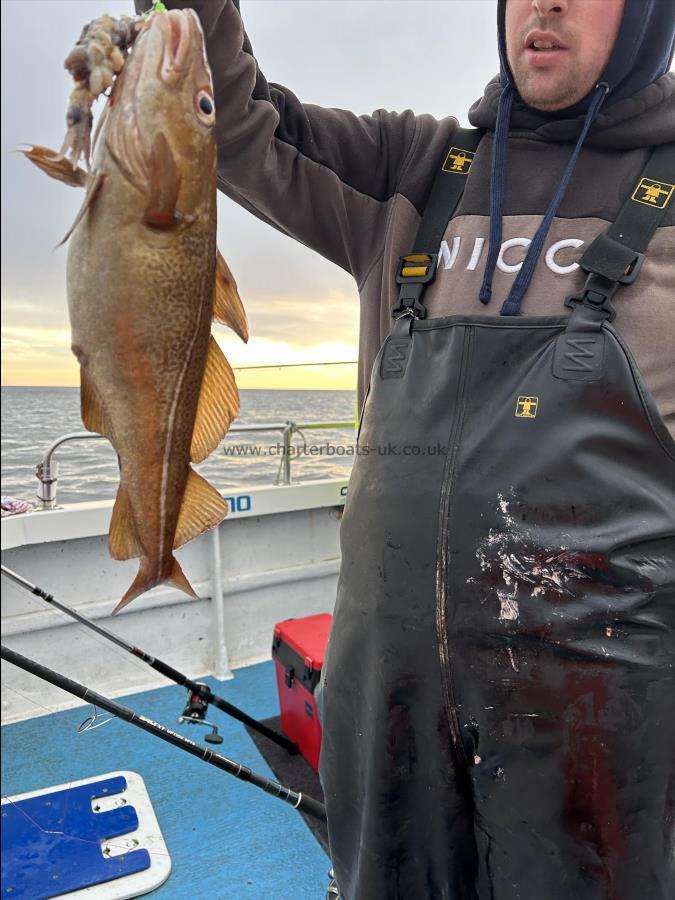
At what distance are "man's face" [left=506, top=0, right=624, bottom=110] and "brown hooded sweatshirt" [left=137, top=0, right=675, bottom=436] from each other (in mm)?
80

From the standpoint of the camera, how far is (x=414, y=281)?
1.65m

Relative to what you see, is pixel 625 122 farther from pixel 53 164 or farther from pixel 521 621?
pixel 53 164

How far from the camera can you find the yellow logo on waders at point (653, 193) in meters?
1.49

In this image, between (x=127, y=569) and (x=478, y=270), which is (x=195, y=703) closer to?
(x=127, y=569)

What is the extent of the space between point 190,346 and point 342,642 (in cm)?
81

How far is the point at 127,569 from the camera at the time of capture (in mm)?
4082

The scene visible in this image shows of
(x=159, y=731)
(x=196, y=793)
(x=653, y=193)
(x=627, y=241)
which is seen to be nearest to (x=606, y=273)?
(x=627, y=241)

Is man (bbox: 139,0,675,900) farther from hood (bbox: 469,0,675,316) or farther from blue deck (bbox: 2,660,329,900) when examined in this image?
blue deck (bbox: 2,660,329,900)

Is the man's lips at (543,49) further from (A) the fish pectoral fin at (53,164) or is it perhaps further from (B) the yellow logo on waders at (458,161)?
(A) the fish pectoral fin at (53,164)

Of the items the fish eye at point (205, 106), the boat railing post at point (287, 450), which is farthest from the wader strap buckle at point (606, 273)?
the boat railing post at point (287, 450)

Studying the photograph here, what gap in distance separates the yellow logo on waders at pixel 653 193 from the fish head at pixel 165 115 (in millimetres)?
991

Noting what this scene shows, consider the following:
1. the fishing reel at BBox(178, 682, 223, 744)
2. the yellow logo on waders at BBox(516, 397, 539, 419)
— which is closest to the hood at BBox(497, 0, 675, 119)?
the yellow logo on waders at BBox(516, 397, 539, 419)

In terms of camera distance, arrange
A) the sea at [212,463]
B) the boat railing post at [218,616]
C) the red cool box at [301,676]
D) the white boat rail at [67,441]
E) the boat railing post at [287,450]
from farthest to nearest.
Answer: the sea at [212,463]
the boat railing post at [287,450]
the boat railing post at [218,616]
the white boat rail at [67,441]
the red cool box at [301,676]

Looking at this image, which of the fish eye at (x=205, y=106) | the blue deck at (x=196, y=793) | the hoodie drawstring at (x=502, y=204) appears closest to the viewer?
the fish eye at (x=205, y=106)
